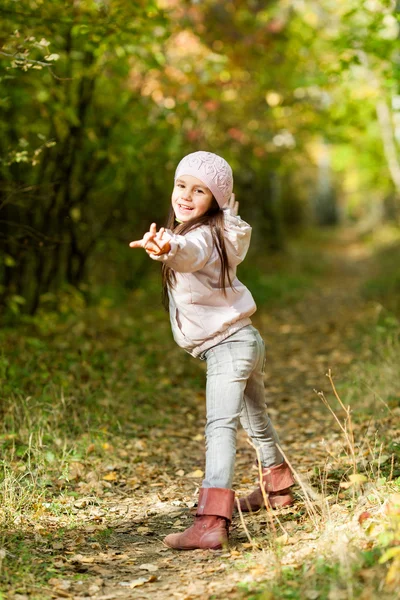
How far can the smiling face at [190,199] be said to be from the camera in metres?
3.33

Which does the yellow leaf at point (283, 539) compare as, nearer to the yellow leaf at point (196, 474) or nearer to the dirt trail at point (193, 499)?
the dirt trail at point (193, 499)

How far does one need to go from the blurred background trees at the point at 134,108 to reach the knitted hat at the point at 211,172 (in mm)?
1583

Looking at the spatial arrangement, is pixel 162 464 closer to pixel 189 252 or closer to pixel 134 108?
pixel 189 252

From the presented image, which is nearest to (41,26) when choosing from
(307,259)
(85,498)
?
(85,498)

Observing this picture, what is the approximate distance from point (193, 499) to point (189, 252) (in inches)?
70.0

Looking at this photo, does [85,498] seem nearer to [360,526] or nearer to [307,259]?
[360,526]

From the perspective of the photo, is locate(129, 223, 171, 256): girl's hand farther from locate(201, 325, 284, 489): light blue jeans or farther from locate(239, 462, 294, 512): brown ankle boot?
locate(239, 462, 294, 512): brown ankle boot

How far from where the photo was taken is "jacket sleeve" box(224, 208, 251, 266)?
3309mm

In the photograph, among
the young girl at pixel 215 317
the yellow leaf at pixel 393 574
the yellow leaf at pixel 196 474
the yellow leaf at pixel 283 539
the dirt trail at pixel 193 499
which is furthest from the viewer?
the yellow leaf at pixel 196 474

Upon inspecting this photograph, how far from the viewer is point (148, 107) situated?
8656mm

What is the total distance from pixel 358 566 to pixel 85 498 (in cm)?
189

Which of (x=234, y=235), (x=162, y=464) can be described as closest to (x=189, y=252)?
(x=234, y=235)

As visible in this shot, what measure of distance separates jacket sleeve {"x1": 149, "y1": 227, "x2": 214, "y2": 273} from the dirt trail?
4.33ft

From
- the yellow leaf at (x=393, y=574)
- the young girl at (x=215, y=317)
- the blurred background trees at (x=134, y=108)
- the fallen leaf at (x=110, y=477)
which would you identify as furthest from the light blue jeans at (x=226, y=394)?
the blurred background trees at (x=134, y=108)
